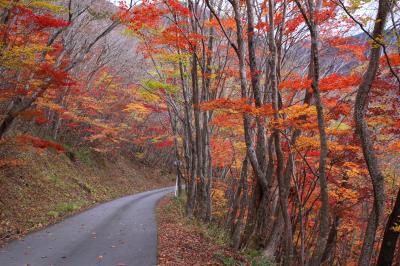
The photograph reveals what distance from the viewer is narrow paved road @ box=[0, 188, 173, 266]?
27.8 ft

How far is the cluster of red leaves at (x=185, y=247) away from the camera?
883 cm

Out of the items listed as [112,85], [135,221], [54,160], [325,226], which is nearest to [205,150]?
[135,221]

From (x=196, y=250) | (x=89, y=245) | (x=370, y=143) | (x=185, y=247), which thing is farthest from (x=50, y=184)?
(x=370, y=143)

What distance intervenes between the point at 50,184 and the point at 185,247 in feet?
36.8

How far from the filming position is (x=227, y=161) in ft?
72.9

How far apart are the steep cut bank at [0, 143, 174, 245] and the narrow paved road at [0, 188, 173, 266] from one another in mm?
900

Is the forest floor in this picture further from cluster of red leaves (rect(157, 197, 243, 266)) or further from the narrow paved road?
the narrow paved road

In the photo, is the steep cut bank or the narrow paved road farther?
the steep cut bank

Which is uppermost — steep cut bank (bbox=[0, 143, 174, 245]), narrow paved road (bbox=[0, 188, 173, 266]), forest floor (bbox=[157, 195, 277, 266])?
steep cut bank (bbox=[0, 143, 174, 245])

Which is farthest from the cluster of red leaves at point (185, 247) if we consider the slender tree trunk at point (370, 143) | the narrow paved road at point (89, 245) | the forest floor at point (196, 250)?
the slender tree trunk at point (370, 143)

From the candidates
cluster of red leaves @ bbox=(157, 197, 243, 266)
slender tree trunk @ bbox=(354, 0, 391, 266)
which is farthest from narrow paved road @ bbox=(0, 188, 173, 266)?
slender tree trunk @ bbox=(354, 0, 391, 266)

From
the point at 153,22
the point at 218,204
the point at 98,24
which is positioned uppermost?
the point at 98,24

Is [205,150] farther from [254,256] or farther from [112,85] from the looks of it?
[112,85]

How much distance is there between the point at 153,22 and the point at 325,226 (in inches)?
403
